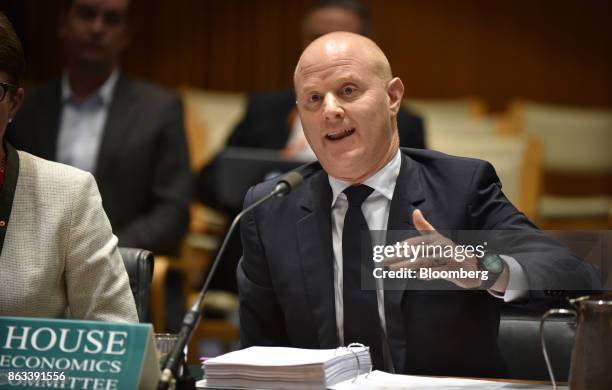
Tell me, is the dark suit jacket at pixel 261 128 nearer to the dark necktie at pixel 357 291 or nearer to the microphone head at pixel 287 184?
the dark necktie at pixel 357 291

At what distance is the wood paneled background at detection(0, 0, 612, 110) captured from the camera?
Result: 258 inches

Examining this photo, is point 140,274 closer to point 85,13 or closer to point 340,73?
point 340,73

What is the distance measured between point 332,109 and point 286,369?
0.62m

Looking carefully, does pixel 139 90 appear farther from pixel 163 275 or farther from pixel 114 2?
pixel 163 275

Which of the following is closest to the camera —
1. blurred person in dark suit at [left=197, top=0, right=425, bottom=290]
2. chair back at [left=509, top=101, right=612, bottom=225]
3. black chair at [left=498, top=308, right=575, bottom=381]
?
black chair at [left=498, top=308, right=575, bottom=381]

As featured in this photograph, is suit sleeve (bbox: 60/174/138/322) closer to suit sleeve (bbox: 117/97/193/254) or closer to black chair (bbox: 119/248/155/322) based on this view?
black chair (bbox: 119/248/155/322)

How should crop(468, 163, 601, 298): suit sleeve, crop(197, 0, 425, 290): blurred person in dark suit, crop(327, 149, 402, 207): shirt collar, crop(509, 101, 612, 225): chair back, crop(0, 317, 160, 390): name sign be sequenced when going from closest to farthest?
crop(0, 317, 160, 390): name sign < crop(468, 163, 601, 298): suit sleeve < crop(327, 149, 402, 207): shirt collar < crop(197, 0, 425, 290): blurred person in dark suit < crop(509, 101, 612, 225): chair back

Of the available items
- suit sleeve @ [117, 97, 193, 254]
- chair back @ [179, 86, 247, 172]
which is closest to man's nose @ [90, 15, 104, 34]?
suit sleeve @ [117, 97, 193, 254]

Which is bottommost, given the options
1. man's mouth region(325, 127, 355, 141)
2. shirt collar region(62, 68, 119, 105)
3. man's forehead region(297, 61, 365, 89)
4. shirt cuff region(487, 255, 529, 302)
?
shirt cuff region(487, 255, 529, 302)

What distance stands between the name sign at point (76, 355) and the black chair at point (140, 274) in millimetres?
554

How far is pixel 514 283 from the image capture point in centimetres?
189

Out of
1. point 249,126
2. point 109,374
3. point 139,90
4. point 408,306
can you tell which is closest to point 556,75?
point 249,126

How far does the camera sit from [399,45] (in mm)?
6547

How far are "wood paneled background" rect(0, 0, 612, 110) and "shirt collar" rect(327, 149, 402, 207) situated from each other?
4321 millimetres
